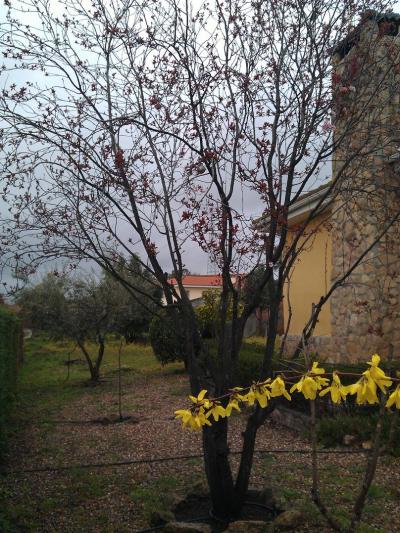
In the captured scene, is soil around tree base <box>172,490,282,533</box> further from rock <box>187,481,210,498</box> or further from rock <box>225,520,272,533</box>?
rock <box>225,520,272,533</box>

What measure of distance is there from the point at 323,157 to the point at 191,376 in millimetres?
1984

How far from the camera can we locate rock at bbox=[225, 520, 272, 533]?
12.2 ft

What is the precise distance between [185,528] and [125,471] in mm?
2098

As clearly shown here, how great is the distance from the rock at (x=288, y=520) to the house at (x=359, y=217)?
54.8 inches

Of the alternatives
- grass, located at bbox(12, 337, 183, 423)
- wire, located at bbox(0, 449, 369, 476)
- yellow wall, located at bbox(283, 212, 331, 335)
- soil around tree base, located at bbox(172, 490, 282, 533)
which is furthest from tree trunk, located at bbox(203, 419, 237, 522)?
yellow wall, located at bbox(283, 212, 331, 335)

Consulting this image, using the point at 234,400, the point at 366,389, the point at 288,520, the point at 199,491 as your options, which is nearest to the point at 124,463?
the point at 199,491

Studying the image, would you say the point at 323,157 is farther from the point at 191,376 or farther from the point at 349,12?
the point at 191,376

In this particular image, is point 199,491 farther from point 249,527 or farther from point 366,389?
point 366,389

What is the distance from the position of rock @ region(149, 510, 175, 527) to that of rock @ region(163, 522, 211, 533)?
283mm

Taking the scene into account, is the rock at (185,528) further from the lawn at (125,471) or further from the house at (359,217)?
the house at (359,217)

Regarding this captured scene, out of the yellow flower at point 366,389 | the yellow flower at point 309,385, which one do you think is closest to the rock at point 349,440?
the yellow flower at point 309,385

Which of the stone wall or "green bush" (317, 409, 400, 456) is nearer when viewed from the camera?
the stone wall

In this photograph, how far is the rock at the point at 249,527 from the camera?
3723mm

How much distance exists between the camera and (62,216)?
4.70 meters
